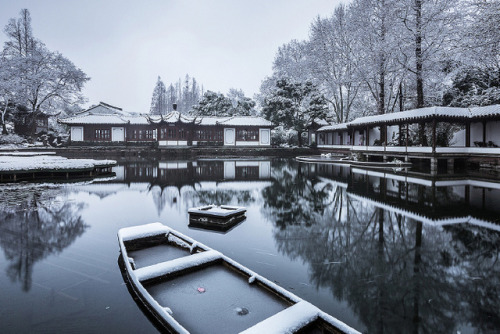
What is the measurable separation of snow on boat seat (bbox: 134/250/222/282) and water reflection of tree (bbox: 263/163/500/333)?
6.09ft

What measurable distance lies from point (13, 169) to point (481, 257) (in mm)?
20833

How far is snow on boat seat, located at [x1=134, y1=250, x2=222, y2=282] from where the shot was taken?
437cm

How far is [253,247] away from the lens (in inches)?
263

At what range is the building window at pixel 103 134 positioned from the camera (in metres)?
39.3

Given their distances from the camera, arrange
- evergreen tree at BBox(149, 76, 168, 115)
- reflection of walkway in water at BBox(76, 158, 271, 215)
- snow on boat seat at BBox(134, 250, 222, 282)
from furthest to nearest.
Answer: evergreen tree at BBox(149, 76, 168, 115) < reflection of walkway in water at BBox(76, 158, 271, 215) < snow on boat seat at BBox(134, 250, 222, 282)

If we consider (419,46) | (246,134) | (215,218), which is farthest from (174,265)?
(246,134)

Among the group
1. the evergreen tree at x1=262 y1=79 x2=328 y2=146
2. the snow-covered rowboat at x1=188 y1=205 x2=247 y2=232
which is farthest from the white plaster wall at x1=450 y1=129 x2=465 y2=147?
the snow-covered rowboat at x1=188 y1=205 x2=247 y2=232

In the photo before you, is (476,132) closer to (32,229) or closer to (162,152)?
(32,229)

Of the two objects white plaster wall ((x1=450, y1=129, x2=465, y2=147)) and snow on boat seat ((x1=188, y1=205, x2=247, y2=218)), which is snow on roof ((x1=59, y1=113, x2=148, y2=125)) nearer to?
snow on boat seat ((x1=188, y1=205, x2=247, y2=218))

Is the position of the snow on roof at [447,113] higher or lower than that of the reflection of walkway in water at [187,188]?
higher

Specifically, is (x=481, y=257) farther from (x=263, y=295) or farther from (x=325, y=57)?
(x=325, y=57)

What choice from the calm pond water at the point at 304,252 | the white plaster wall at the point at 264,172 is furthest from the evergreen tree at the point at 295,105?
the calm pond water at the point at 304,252

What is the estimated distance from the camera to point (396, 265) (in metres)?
5.46

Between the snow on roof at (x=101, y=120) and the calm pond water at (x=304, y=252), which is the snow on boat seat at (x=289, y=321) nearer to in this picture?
the calm pond water at (x=304, y=252)
